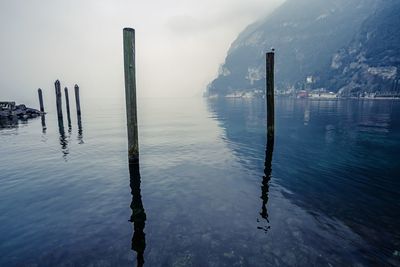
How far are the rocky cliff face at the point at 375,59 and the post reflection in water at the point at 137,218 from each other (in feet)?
537

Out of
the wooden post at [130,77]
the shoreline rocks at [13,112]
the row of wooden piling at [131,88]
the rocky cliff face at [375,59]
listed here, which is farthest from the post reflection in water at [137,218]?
the rocky cliff face at [375,59]

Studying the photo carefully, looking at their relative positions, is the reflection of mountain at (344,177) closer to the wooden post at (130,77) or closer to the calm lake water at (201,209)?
the calm lake water at (201,209)

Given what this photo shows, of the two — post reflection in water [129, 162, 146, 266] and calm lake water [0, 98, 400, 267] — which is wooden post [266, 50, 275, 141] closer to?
calm lake water [0, 98, 400, 267]

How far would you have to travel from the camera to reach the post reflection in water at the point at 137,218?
6.05 meters

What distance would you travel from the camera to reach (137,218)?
7.67m

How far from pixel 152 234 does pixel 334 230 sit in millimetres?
5227

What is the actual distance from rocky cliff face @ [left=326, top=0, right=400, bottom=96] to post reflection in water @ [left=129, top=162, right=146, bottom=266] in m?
164

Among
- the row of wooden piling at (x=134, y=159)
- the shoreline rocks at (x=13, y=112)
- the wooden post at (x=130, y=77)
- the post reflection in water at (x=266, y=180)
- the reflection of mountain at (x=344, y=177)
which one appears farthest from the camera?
the shoreline rocks at (x=13, y=112)

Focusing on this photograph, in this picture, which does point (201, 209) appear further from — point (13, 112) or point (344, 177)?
point (13, 112)

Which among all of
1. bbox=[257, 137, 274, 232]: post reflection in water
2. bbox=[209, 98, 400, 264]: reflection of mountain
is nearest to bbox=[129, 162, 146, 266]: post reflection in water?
bbox=[257, 137, 274, 232]: post reflection in water

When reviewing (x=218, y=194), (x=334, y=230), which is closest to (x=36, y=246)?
(x=218, y=194)

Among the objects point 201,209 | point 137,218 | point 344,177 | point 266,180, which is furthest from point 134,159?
point 344,177

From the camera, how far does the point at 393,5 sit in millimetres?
177500

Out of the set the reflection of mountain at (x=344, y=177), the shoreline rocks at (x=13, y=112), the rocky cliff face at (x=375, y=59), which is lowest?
the reflection of mountain at (x=344, y=177)
